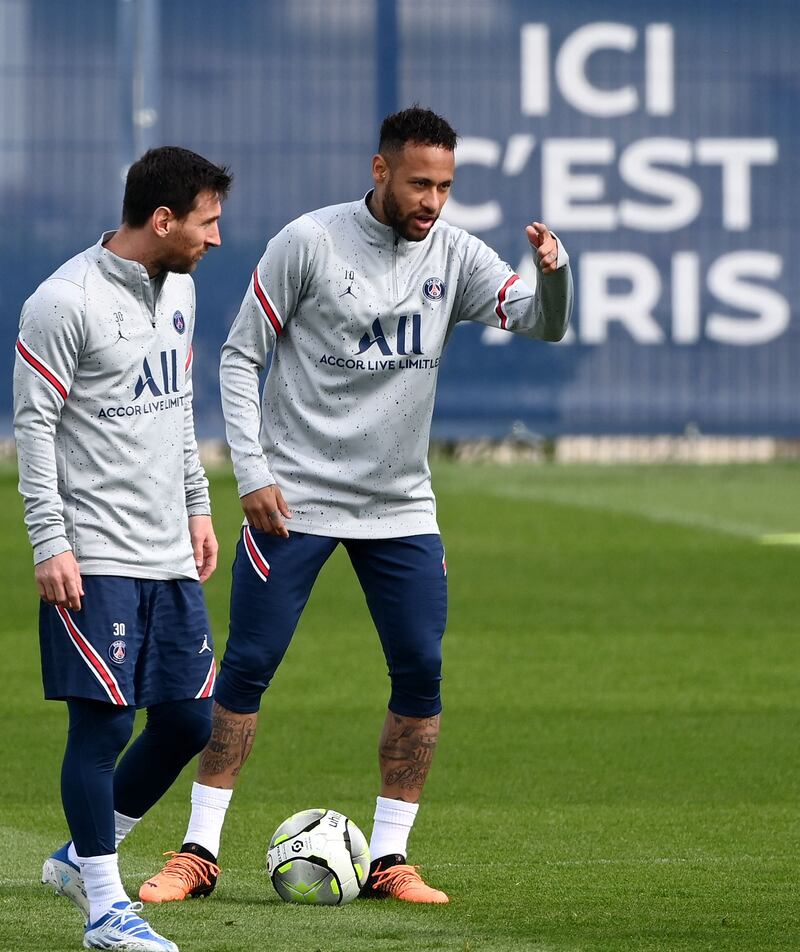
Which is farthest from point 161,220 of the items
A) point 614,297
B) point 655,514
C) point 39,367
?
point 614,297

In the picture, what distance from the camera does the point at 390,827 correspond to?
230 inches

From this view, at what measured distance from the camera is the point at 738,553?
15414mm

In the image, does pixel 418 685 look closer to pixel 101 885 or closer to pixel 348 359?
pixel 348 359

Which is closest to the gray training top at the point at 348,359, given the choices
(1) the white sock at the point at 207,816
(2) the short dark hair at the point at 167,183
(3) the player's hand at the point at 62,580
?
(2) the short dark hair at the point at 167,183

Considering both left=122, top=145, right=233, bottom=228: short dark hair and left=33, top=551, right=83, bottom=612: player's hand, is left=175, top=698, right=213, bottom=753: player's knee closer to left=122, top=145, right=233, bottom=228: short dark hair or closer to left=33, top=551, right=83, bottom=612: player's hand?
left=33, top=551, right=83, bottom=612: player's hand

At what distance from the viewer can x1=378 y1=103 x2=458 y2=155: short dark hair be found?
5.59 metres

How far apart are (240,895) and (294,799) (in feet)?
5.46

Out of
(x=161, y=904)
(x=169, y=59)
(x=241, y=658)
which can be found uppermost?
(x=169, y=59)

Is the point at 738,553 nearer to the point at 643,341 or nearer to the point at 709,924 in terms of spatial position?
the point at 643,341

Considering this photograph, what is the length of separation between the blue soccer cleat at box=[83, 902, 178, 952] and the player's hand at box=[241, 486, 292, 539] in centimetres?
117

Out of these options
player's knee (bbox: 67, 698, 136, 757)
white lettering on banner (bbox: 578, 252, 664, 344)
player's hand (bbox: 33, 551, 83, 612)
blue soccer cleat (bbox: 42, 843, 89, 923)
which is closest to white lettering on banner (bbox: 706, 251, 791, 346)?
white lettering on banner (bbox: 578, 252, 664, 344)

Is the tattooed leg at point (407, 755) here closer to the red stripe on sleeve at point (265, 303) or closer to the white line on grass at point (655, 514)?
the red stripe on sleeve at point (265, 303)

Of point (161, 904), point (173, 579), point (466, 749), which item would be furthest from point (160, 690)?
point (466, 749)

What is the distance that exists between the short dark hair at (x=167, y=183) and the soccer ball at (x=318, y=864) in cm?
175
